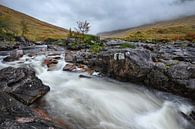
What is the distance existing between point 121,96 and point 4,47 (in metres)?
32.6

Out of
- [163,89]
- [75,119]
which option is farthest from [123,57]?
[75,119]

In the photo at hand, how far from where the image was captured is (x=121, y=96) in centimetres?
1677

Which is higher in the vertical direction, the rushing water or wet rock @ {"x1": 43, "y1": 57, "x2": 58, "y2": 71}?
wet rock @ {"x1": 43, "y1": 57, "x2": 58, "y2": 71}

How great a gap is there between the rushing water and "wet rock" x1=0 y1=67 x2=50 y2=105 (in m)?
0.76

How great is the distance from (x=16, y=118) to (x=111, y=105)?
6.70m

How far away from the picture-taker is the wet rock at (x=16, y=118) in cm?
905

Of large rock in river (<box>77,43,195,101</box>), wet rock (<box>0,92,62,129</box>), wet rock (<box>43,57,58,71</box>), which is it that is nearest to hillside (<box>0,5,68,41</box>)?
wet rock (<box>43,57,58,71</box>)

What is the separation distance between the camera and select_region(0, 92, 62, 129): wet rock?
905 centimetres

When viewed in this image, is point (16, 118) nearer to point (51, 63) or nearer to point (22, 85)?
point (22, 85)

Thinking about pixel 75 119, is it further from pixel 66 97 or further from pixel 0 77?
pixel 0 77

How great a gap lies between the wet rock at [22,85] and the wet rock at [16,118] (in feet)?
9.43

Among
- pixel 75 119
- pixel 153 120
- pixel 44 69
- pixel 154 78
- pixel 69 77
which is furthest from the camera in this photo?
pixel 44 69

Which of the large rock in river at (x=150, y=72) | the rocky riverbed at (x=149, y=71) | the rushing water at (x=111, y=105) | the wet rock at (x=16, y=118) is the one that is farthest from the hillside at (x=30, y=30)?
the wet rock at (x=16, y=118)

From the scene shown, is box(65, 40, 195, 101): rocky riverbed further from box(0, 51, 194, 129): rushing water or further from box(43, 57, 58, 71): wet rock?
box(43, 57, 58, 71): wet rock
